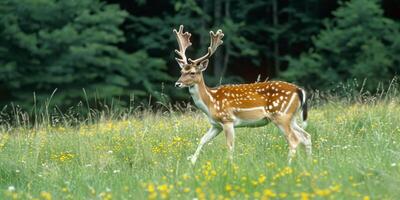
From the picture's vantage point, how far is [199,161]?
7191 mm

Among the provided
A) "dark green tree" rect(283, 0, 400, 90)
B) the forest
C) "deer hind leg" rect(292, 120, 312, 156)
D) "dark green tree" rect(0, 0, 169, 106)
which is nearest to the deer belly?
"deer hind leg" rect(292, 120, 312, 156)

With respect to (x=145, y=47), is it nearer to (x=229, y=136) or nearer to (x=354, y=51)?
(x=354, y=51)

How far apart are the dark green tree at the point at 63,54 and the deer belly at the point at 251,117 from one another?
48.7ft

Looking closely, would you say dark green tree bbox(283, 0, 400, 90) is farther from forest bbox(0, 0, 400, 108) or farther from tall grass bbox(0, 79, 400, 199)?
tall grass bbox(0, 79, 400, 199)

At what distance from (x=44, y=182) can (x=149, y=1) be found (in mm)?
23692

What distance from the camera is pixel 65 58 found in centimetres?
2362

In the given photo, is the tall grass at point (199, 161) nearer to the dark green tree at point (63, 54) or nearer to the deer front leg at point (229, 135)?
the deer front leg at point (229, 135)

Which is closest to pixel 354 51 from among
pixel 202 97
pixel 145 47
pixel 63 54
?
pixel 145 47

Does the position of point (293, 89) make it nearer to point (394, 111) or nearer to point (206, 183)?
Answer: point (394, 111)

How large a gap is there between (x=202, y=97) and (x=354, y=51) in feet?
56.8

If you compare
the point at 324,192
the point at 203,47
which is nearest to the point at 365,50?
the point at 203,47

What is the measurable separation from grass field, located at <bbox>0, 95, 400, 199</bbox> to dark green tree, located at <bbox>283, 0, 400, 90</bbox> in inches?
516

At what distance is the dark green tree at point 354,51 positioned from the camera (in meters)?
23.8

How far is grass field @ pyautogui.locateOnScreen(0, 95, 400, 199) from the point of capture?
5.51 m
